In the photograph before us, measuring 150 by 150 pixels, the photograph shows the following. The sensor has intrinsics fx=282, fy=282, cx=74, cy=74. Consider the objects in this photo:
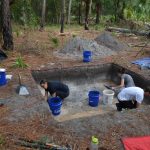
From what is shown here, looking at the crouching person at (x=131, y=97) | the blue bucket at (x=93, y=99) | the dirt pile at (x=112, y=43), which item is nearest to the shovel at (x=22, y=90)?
A: the blue bucket at (x=93, y=99)

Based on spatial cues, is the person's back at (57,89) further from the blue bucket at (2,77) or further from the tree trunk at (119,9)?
the tree trunk at (119,9)

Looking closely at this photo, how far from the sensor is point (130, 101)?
8594 mm

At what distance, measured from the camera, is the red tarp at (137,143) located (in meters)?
5.47

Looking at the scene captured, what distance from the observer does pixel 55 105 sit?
26.6 ft

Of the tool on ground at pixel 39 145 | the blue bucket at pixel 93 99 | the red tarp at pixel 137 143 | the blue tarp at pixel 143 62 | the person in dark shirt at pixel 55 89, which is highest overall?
the red tarp at pixel 137 143

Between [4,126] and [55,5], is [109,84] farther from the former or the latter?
[55,5]

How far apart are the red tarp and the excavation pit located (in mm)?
3247

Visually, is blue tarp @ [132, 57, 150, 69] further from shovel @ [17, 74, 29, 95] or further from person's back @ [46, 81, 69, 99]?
shovel @ [17, 74, 29, 95]

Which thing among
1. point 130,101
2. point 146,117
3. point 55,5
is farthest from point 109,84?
point 55,5

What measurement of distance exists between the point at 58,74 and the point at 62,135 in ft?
16.8

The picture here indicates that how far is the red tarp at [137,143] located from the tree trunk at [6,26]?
787 cm

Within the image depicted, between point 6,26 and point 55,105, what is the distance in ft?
17.4

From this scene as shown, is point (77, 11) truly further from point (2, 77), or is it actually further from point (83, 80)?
point (2, 77)

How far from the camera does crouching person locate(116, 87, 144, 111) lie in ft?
27.5
